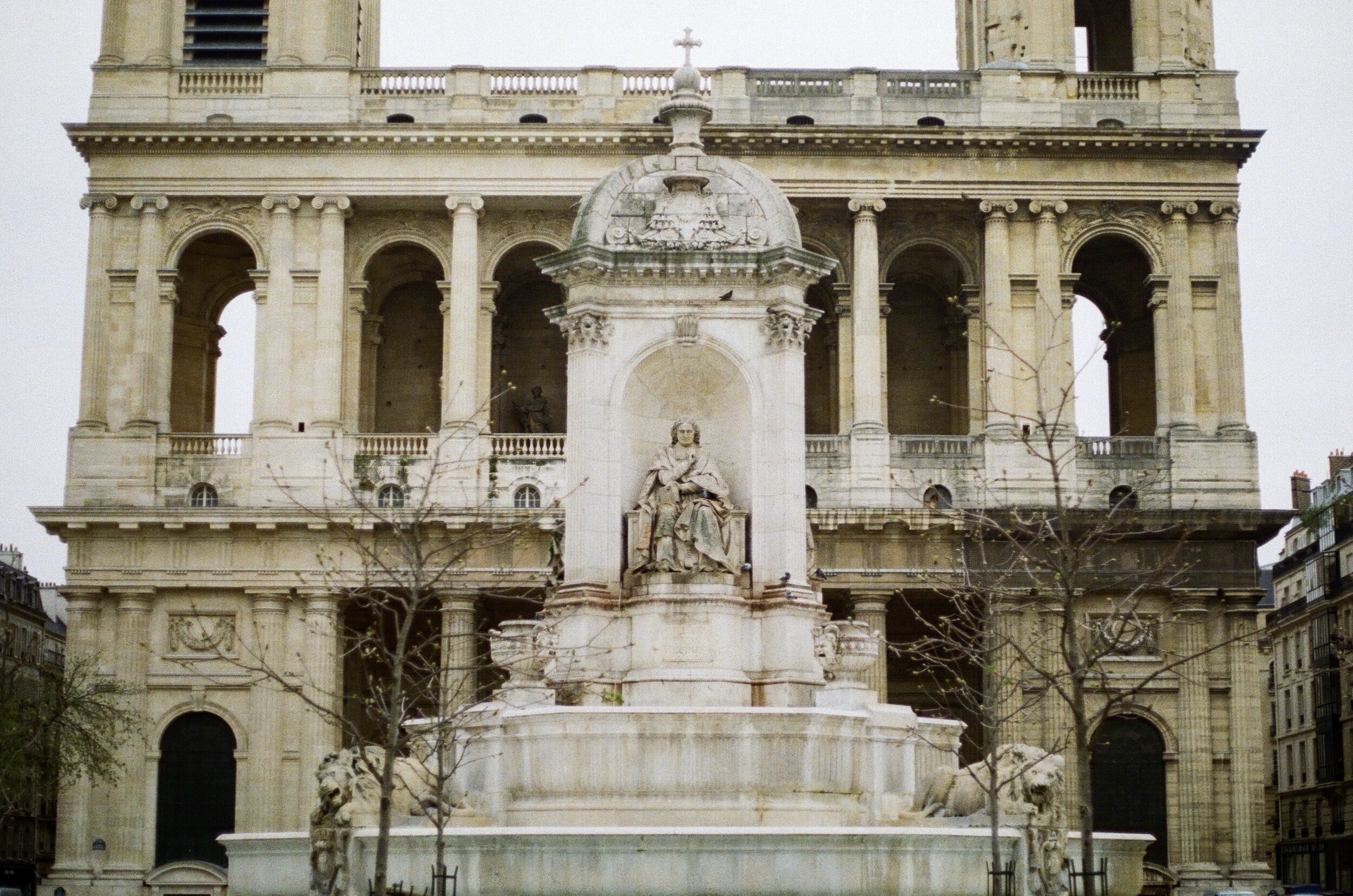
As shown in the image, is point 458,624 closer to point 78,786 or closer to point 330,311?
point 330,311

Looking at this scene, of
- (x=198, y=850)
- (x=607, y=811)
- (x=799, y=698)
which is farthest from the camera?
(x=198, y=850)

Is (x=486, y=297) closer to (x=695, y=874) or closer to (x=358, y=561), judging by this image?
(x=358, y=561)

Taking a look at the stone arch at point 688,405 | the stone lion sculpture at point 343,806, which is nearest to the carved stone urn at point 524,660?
the stone lion sculpture at point 343,806

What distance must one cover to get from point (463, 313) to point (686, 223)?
30069 millimetres

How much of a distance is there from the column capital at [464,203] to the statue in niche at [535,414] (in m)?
5.61

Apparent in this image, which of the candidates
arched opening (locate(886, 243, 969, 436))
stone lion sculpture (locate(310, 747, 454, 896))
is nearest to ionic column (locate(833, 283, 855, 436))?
arched opening (locate(886, 243, 969, 436))

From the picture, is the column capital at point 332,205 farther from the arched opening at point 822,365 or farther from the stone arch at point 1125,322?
the stone arch at point 1125,322

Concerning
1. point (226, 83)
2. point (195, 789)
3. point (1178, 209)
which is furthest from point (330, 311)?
point (1178, 209)

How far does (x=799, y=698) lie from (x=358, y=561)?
3019 cm

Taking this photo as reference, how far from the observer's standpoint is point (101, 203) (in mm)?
56719

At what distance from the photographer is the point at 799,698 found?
2553 centimetres

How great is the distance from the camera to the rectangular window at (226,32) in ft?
193

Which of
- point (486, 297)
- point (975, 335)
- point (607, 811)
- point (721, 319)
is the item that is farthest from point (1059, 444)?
point (607, 811)

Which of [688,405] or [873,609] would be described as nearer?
[688,405]
